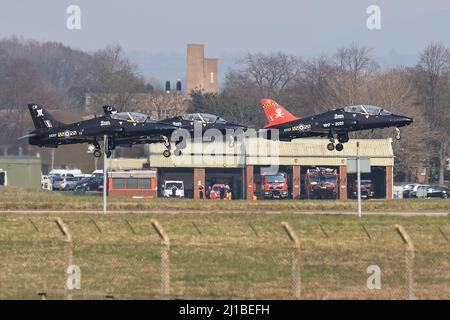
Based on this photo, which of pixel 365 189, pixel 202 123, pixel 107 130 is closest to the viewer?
pixel 107 130

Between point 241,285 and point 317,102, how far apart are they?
99.3 m

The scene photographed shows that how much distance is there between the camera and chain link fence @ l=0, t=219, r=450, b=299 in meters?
26.8

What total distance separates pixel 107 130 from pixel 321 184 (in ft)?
84.4

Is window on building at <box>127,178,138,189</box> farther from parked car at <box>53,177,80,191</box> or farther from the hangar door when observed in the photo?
parked car at <box>53,177,80,191</box>

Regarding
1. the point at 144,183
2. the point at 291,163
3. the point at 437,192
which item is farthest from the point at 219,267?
the point at 437,192

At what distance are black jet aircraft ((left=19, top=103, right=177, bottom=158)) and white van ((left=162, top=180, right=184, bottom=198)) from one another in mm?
22282

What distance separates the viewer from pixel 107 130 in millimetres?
69688

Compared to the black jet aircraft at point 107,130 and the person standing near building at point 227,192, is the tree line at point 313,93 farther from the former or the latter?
the black jet aircraft at point 107,130

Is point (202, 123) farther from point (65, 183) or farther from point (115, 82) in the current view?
point (115, 82)

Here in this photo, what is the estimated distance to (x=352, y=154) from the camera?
95062 mm

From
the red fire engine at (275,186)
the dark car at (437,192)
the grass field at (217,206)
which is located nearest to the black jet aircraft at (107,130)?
the grass field at (217,206)

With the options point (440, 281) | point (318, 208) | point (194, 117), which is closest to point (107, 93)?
point (194, 117)

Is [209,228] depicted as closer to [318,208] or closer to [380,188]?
[318,208]

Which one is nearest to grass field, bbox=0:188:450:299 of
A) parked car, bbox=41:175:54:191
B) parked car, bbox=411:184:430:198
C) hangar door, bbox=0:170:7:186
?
parked car, bbox=411:184:430:198
